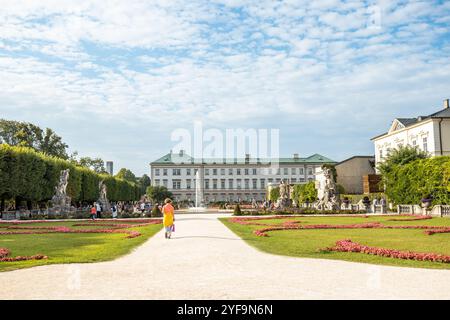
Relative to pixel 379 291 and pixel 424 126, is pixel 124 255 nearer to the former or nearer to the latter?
pixel 379 291

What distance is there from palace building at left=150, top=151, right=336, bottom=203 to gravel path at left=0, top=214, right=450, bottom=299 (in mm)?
92138

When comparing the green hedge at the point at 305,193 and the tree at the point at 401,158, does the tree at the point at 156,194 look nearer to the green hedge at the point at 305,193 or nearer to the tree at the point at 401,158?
the green hedge at the point at 305,193

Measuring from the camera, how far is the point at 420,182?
103ft

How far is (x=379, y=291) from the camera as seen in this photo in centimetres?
616

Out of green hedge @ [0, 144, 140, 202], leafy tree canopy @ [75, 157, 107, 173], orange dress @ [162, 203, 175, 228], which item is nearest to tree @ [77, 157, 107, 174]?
leafy tree canopy @ [75, 157, 107, 173]

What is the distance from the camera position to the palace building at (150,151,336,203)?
10169 centimetres

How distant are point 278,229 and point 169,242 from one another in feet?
21.3

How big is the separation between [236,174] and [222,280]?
96.8 meters

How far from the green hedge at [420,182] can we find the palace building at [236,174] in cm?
6670

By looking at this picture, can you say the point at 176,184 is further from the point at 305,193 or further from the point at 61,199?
the point at 61,199

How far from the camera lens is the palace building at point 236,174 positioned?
4003 inches

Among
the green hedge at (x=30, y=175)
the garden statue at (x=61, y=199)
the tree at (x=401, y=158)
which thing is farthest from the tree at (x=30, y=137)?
the tree at (x=401, y=158)

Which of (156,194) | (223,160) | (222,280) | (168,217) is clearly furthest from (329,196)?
(223,160)
